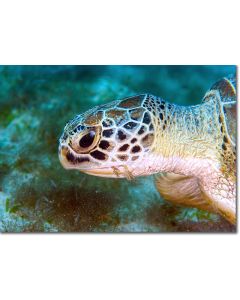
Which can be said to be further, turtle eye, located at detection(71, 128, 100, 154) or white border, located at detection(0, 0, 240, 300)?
white border, located at detection(0, 0, 240, 300)

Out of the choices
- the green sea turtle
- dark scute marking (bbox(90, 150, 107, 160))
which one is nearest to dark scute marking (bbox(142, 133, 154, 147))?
the green sea turtle

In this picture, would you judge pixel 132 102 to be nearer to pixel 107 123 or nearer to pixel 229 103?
pixel 107 123

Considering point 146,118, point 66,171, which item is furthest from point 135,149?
point 66,171

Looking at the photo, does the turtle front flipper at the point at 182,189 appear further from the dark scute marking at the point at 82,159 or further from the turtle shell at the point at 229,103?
the dark scute marking at the point at 82,159

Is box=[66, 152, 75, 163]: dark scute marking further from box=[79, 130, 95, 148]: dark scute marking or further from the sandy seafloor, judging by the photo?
the sandy seafloor

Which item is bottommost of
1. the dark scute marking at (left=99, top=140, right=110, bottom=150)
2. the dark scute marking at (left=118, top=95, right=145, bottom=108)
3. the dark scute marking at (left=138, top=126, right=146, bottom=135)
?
the dark scute marking at (left=99, top=140, right=110, bottom=150)

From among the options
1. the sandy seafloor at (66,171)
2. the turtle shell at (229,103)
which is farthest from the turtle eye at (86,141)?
the turtle shell at (229,103)
